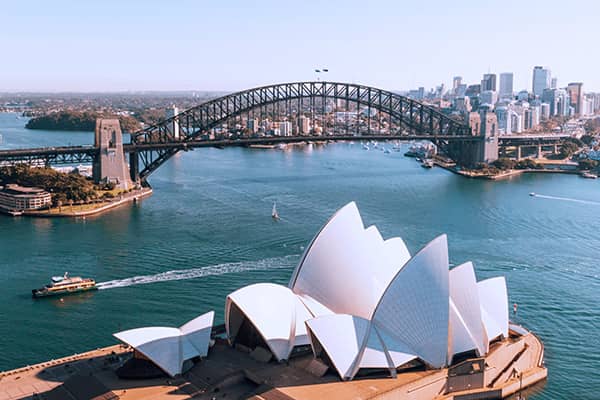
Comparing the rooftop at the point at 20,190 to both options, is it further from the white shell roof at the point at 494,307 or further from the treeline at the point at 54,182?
the white shell roof at the point at 494,307

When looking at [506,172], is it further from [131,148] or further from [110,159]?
[110,159]

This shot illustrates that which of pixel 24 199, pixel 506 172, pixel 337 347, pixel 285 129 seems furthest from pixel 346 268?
pixel 285 129

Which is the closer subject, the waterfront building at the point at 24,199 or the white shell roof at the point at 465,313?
the white shell roof at the point at 465,313

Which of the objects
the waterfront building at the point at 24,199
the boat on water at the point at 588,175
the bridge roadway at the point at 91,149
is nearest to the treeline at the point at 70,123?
the bridge roadway at the point at 91,149

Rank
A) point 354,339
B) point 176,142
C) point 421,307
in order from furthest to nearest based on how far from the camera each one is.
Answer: point 176,142 < point 421,307 < point 354,339

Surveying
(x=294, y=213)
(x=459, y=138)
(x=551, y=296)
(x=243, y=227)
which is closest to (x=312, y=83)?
(x=459, y=138)

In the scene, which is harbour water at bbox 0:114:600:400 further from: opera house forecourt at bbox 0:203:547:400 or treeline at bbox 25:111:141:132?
treeline at bbox 25:111:141:132

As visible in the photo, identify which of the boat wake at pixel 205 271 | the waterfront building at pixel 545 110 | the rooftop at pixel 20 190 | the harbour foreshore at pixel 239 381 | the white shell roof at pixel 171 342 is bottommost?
the harbour foreshore at pixel 239 381
